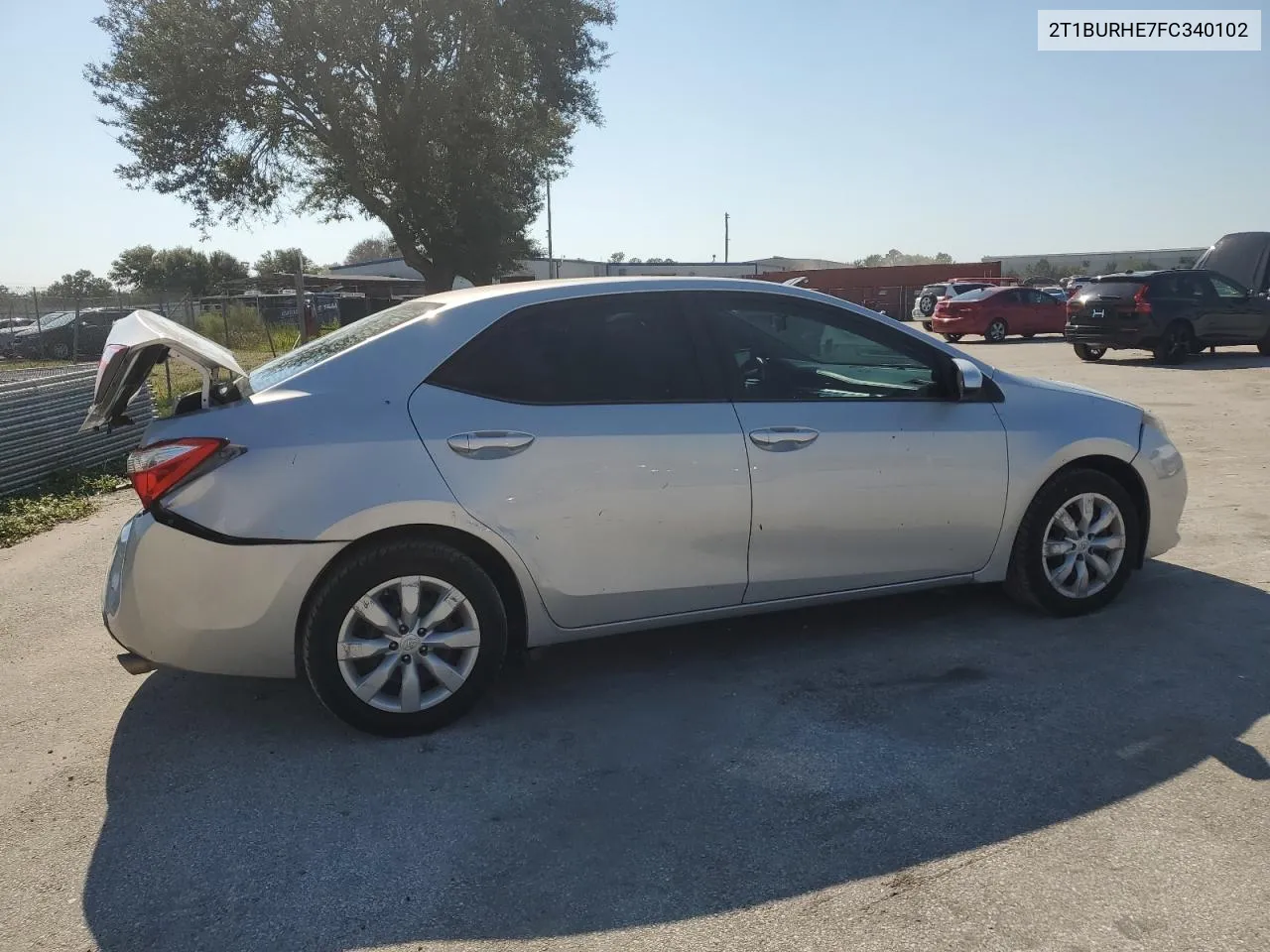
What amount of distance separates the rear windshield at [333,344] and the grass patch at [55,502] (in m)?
4.06

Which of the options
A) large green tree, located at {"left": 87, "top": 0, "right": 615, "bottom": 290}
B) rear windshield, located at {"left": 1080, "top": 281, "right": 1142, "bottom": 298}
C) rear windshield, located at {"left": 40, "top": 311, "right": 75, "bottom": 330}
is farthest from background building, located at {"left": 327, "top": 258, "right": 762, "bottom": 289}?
rear windshield, located at {"left": 40, "top": 311, "right": 75, "bottom": 330}

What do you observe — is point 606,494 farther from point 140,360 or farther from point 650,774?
point 140,360

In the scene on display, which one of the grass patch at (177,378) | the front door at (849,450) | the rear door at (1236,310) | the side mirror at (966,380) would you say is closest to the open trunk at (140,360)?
the front door at (849,450)

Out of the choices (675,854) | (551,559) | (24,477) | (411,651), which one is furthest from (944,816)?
(24,477)

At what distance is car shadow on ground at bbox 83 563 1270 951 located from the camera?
2.83 meters

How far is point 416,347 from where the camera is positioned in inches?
153

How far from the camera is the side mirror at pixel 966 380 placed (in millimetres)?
4461

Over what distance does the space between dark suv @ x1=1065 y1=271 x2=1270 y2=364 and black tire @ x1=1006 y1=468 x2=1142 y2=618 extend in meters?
14.1

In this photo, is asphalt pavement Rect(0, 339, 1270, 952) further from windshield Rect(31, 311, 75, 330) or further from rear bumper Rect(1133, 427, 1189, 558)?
windshield Rect(31, 311, 75, 330)

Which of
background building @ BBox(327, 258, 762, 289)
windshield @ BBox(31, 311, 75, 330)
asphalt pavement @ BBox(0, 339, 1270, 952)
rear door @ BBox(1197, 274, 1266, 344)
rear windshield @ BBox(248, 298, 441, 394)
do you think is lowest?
asphalt pavement @ BBox(0, 339, 1270, 952)

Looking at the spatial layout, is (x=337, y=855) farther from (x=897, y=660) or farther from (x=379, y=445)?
(x=897, y=660)

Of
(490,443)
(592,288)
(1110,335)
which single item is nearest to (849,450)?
(592,288)

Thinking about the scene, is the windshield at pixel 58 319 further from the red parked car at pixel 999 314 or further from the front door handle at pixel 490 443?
the front door handle at pixel 490 443

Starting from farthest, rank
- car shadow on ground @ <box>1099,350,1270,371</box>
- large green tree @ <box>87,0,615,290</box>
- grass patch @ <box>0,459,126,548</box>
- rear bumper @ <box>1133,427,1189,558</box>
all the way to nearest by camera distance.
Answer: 1. large green tree @ <box>87,0,615,290</box>
2. car shadow on ground @ <box>1099,350,1270,371</box>
3. grass patch @ <box>0,459,126,548</box>
4. rear bumper @ <box>1133,427,1189,558</box>
